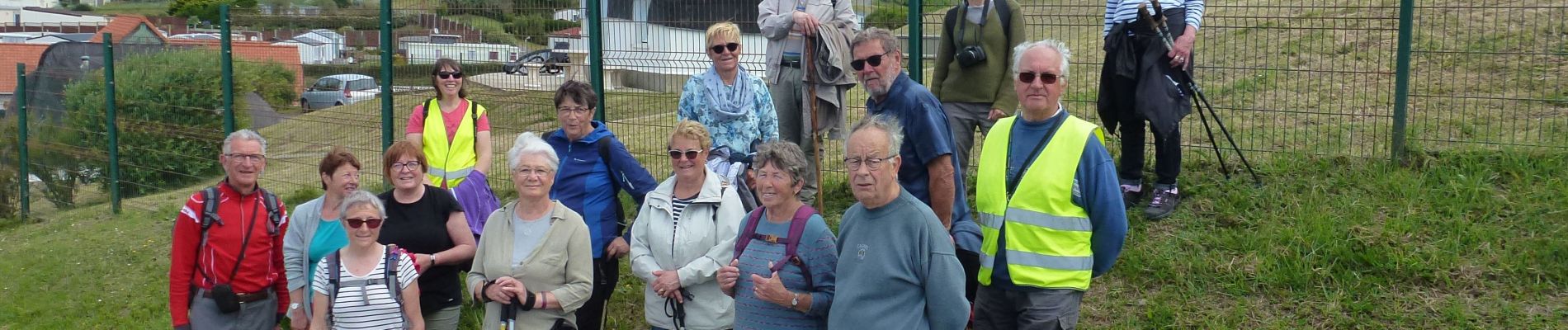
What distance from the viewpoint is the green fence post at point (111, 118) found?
11438 millimetres

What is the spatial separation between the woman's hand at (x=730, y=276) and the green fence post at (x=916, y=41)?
3.13 metres

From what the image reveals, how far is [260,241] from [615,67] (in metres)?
3.21

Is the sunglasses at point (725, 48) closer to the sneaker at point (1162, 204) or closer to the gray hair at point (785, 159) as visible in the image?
the gray hair at point (785, 159)

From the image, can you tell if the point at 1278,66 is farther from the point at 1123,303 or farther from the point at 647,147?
the point at 647,147

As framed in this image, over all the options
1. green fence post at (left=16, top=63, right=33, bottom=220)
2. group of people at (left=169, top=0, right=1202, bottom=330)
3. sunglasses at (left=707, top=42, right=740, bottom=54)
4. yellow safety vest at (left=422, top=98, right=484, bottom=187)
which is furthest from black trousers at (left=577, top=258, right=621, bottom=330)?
green fence post at (left=16, top=63, right=33, bottom=220)

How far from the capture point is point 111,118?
11.4 metres

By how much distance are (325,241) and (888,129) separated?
102 inches

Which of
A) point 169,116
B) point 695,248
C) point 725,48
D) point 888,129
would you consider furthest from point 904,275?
point 169,116

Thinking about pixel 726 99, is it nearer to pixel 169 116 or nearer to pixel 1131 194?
pixel 1131 194

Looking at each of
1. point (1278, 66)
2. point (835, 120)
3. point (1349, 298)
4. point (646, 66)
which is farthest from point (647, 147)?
point (1349, 298)

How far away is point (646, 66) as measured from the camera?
26.4 ft

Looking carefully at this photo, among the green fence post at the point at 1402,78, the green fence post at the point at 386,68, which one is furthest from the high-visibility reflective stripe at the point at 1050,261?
the green fence post at the point at 386,68

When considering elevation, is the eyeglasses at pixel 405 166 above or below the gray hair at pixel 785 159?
below

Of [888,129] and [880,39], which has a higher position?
[880,39]
